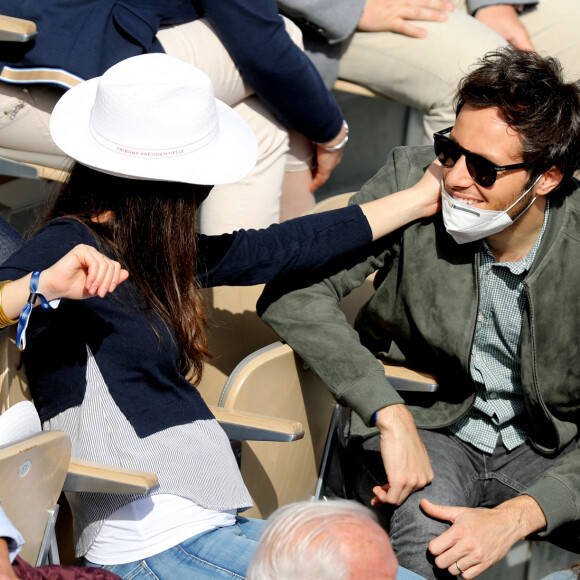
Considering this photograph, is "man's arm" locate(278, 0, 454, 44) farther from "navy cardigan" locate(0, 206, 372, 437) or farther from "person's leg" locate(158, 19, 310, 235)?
"navy cardigan" locate(0, 206, 372, 437)

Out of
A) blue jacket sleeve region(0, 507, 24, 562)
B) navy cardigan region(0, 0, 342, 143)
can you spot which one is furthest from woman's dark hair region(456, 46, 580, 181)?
blue jacket sleeve region(0, 507, 24, 562)

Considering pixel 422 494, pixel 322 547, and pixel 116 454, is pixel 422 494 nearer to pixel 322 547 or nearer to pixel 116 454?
pixel 116 454

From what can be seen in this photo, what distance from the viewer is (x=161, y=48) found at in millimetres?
2814

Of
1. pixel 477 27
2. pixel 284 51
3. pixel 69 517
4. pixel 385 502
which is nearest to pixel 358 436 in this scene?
pixel 385 502

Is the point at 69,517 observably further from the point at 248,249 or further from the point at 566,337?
the point at 566,337

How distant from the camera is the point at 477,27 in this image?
143 inches

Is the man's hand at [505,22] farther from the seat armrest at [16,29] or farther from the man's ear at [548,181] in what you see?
the seat armrest at [16,29]

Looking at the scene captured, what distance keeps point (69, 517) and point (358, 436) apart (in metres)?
0.81

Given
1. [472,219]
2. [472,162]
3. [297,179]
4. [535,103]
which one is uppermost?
[535,103]

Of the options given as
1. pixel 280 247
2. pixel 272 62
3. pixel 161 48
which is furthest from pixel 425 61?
pixel 280 247

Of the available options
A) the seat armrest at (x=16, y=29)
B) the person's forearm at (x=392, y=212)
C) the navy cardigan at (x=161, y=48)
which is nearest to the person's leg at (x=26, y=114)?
the navy cardigan at (x=161, y=48)

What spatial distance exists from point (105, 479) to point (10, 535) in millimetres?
257

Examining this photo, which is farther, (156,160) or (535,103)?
(535,103)

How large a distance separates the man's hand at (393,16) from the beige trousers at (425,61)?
2cm
